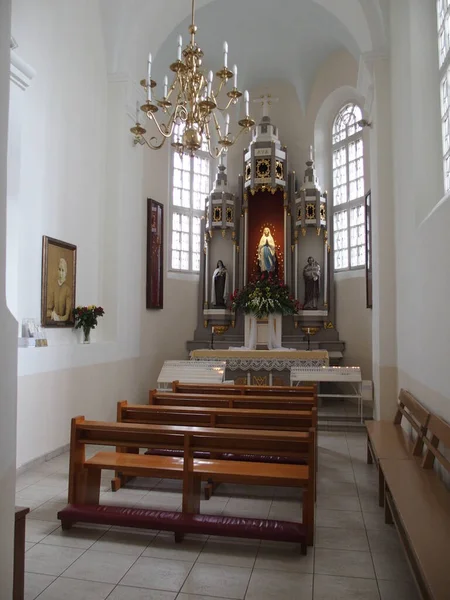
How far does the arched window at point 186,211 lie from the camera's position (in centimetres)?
1207

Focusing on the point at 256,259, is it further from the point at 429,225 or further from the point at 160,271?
the point at 429,225

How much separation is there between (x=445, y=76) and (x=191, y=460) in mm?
4563

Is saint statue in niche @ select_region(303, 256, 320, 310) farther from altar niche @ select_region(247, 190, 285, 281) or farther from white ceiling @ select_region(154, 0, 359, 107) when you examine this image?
white ceiling @ select_region(154, 0, 359, 107)

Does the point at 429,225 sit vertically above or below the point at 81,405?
above

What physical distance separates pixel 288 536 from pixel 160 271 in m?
7.93

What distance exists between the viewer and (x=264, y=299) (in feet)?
34.3

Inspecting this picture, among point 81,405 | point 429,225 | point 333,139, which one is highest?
point 333,139

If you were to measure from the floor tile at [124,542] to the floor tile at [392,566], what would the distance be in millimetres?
1559

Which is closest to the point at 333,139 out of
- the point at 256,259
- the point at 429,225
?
the point at 256,259

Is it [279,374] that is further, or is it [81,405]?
[279,374]

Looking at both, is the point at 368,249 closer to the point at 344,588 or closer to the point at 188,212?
the point at 188,212

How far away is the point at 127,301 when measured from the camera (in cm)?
925

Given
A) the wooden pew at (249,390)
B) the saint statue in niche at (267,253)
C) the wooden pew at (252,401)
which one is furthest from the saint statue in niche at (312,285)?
the wooden pew at (252,401)

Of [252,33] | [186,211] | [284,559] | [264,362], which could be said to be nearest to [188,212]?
[186,211]
